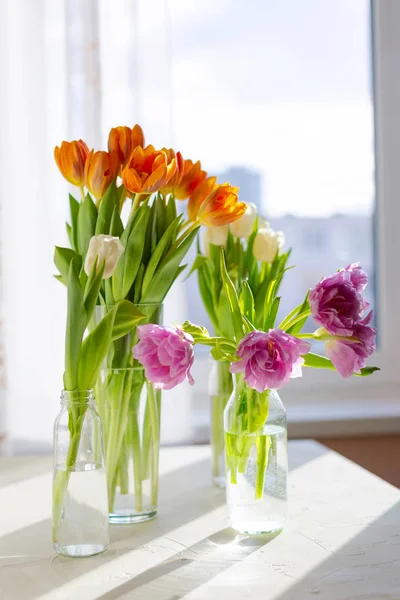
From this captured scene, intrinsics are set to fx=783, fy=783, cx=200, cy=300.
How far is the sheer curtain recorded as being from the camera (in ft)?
6.08

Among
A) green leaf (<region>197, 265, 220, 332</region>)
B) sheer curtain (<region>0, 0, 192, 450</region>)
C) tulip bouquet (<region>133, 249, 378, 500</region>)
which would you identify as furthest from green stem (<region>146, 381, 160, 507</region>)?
sheer curtain (<region>0, 0, 192, 450</region>)

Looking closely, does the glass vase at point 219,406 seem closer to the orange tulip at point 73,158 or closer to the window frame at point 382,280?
the orange tulip at point 73,158

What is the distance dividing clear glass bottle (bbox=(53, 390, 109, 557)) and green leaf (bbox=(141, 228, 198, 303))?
0.53 feet

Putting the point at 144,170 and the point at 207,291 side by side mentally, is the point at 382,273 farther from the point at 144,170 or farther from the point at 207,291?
the point at 144,170

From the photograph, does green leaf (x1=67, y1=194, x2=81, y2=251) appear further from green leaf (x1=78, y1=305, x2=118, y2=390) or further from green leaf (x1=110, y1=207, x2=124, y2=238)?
green leaf (x1=78, y1=305, x2=118, y2=390)

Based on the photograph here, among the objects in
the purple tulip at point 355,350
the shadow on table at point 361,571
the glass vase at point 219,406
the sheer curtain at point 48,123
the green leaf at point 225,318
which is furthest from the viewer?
the sheer curtain at point 48,123

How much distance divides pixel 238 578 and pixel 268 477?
155 millimetres

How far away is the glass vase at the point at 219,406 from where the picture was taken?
3.76ft

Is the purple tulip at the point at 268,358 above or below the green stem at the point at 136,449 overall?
above

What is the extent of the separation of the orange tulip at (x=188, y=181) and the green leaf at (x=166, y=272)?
0.06 metres

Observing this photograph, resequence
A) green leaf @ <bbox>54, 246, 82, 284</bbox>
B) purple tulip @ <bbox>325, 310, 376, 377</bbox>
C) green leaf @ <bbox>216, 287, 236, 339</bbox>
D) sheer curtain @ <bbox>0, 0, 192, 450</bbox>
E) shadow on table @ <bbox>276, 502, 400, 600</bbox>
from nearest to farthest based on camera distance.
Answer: shadow on table @ <bbox>276, 502, 400, 600</bbox>, purple tulip @ <bbox>325, 310, 376, 377</bbox>, green leaf @ <bbox>54, 246, 82, 284</bbox>, green leaf @ <bbox>216, 287, 236, 339</bbox>, sheer curtain @ <bbox>0, 0, 192, 450</bbox>

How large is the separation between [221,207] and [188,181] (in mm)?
84

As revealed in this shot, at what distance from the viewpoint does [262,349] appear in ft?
2.58

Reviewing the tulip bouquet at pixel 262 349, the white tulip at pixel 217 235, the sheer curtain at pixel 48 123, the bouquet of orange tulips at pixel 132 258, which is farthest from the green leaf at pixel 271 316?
the sheer curtain at pixel 48 123
